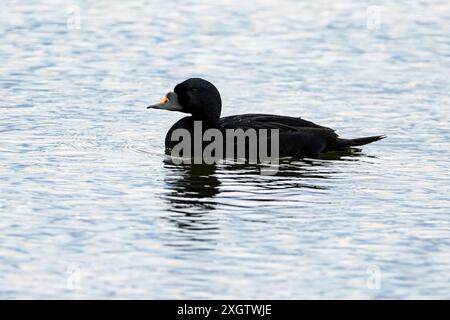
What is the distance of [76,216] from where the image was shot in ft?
35.7

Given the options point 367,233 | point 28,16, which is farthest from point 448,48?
point 367,233

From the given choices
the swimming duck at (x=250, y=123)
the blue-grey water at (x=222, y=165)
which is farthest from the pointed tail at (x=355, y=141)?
the blue-grey water at (x=222, y=165)

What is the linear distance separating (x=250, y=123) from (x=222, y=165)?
81 cm

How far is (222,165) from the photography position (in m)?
13.5

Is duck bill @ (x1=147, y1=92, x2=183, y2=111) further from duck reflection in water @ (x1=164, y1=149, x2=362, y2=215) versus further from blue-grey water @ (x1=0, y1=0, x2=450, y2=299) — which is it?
duck reflection in water @ (x1=164, y1=149, x2=362, y2=215)

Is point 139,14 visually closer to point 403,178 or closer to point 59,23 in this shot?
point 59,23

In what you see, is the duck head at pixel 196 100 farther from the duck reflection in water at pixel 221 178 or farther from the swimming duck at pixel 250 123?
the duck reflection in water at pixel 221 178

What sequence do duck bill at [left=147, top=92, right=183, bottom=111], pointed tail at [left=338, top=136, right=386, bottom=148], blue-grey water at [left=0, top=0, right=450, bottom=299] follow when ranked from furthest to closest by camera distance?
pointed tail at [left=338, top=136, right=386, bottom=148], duck bill at [left=147, top=92, right=183, bottom=111], blue-grey water at [left=0, top=0, right=450, bottom=299]

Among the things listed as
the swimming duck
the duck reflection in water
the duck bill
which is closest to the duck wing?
the swimming duck

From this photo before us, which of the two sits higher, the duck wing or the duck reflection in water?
the duck wing

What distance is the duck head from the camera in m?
14.3

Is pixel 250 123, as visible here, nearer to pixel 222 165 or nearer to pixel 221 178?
pixel 222 165

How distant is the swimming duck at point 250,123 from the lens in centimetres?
1410

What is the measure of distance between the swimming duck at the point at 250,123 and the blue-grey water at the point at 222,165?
259mm
